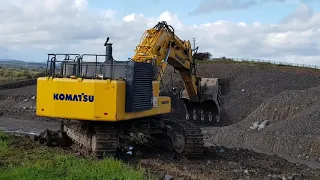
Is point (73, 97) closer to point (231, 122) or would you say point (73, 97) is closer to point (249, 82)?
point (231, 122)

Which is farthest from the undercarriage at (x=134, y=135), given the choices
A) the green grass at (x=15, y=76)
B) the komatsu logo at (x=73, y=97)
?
the green grass at (x=15, y=76)

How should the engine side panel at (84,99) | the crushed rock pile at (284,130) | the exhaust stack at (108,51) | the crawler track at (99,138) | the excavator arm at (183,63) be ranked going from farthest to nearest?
the crushed rock pile at (284,130), the excavator arm at (183,63), the exhaust stack at (108,51), the crawler track at (99,138), the engine side panel at (84,99)

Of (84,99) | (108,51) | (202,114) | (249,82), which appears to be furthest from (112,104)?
(249,82)

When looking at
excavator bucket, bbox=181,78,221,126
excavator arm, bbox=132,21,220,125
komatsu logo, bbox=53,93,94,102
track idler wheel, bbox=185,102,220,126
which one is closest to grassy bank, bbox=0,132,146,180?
komatsu logo, bbox=53,93,94,102

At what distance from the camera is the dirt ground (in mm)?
11648

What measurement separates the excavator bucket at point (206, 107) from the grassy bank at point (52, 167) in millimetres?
10608

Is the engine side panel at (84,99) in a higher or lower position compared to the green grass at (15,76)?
lower

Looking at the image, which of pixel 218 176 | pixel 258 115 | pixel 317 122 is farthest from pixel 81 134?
pixel 258 115

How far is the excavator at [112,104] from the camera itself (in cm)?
1212

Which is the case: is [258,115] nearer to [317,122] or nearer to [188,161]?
[317,122]

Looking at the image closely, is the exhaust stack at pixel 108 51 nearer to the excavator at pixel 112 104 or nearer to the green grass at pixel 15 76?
the excavator at pixel 112 104

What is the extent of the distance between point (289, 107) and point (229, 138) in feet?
12.9

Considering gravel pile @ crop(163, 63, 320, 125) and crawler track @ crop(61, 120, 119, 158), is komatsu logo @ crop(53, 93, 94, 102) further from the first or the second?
gravel pile @ crop(163, 63, 320, 125)

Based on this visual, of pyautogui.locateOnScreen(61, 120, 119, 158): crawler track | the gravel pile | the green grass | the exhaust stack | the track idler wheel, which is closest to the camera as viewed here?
pyautogui.locateOnScreen(61, 120, 119, 158): crawler track
